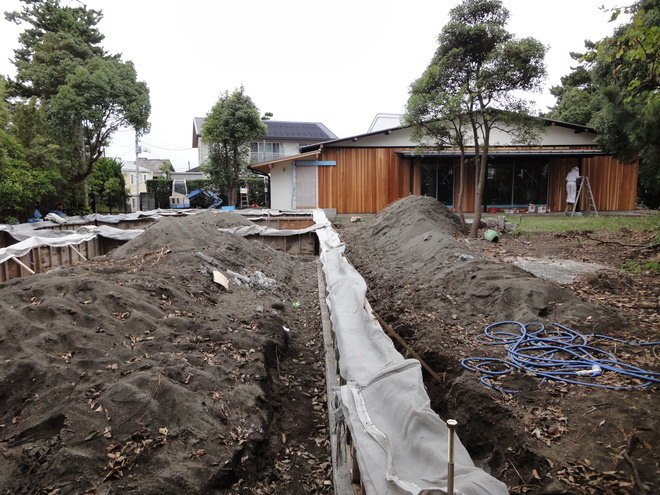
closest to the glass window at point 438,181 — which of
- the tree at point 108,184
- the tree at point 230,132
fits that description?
the tree at point 230,132

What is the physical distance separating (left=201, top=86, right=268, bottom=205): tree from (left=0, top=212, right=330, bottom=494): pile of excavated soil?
1670 centimetres

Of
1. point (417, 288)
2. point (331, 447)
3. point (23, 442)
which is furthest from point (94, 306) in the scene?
point (417, 288)

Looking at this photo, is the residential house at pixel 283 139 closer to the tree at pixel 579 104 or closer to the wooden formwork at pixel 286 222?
the tree at pixel 579 104

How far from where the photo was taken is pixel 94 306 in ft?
15.0

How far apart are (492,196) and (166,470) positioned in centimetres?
1858

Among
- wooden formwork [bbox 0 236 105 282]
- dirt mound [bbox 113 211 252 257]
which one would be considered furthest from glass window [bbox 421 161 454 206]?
wooden formwork [bbox 0 236 105 282]

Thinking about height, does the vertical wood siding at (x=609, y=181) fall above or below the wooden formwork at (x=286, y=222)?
above

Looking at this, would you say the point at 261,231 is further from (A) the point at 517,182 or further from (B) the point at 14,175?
(A) the point at 517,182

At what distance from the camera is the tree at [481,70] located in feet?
32.6

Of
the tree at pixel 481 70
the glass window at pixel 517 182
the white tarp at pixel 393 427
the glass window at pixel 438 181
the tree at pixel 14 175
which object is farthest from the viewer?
the glass window at pixel 438 181

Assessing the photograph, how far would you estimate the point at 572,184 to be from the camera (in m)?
17.9

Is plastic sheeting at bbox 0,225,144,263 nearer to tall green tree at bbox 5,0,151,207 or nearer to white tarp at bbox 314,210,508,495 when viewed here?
tall green tree at bbox 5,0,151,207

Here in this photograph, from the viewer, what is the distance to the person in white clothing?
18.0 meters

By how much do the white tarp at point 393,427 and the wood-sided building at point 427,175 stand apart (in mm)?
15484
